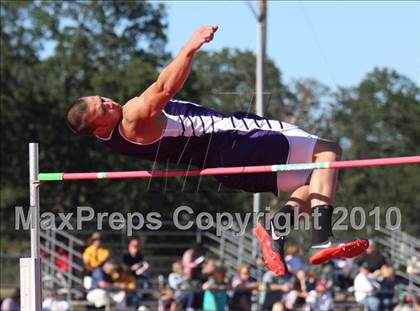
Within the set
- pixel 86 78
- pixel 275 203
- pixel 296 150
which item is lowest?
pixel 275 203

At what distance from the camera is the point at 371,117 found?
37.6 meters

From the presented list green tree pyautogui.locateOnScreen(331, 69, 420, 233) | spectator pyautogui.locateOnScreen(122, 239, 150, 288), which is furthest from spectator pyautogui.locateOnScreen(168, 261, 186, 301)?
green tree pyautogui.locateOnScreen(331, 69, 420, 233)

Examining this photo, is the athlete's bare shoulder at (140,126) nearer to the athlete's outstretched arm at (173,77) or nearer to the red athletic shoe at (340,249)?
the athlete's outstretched arm at (173,77)

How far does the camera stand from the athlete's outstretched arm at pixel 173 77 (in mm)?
5578

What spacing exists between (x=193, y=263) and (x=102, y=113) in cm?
720

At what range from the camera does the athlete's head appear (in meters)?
6.05

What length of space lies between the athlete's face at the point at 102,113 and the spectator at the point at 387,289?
783 cm

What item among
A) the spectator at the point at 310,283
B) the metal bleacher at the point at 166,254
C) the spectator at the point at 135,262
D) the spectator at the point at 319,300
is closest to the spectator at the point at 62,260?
the metal bleacher at the point at 166,254

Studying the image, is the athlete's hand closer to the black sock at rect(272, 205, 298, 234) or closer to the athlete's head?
the athlete's head

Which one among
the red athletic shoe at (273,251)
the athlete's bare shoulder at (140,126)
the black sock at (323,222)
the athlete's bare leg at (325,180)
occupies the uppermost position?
the athlete's bare shoulder at (140,126)

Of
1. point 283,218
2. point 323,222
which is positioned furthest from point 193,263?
point 323,222

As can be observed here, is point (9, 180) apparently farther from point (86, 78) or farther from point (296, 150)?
point (296, 150)

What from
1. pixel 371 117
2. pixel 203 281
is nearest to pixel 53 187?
pixel 371 117

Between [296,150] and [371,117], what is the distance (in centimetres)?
3175
